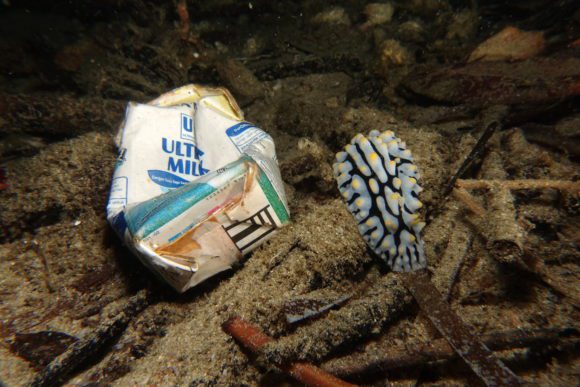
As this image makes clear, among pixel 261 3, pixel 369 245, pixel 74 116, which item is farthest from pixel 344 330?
pixel 261 3

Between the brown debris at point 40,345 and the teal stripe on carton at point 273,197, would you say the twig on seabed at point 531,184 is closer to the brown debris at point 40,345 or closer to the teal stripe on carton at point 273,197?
the teal stripe on carton at point 273,197

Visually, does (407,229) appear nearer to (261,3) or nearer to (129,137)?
(129,137)

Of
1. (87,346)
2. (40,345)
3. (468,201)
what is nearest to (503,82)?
(468,201)

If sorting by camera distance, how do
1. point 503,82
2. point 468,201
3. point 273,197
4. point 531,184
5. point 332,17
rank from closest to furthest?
point 273,197, point 531,184, point 468,201, point 503,82, point 332,17

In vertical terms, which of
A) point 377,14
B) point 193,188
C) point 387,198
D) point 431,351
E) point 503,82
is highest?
point 377,14

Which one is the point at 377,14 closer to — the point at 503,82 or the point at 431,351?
the point at 503,82

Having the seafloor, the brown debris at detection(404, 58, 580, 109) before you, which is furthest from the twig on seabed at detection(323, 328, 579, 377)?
the brown debris at detection(404, 58, 580, 109)

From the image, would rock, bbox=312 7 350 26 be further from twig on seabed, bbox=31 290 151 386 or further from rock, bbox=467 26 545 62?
twig on seabed, bbox=31 290 151 386
